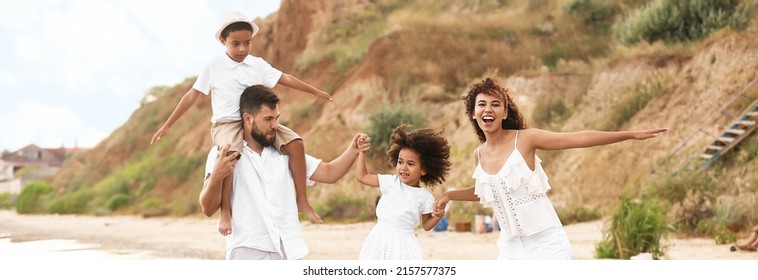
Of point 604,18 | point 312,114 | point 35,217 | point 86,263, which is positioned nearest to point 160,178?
point 35,217

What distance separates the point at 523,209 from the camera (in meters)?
4.76

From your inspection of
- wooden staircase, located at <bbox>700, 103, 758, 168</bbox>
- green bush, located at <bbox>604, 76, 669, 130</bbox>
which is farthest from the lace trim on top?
green bush, located at <bbox>604, 76, 669, 130</bbox>

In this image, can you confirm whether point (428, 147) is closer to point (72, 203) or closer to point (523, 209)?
point (523, 209)

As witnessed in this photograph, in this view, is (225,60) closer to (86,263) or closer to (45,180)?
(86,263)

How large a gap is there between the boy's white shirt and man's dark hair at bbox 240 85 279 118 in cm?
12

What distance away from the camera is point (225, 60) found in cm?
477

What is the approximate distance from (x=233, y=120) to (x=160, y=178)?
25682 mm

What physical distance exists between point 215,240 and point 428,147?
1196cm

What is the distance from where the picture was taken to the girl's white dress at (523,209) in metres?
4.73

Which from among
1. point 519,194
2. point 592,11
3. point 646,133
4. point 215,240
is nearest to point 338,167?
point 519,194

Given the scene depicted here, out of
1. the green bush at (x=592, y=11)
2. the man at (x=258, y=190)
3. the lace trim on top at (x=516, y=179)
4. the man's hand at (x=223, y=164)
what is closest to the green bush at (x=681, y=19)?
the green bush at (x=592, y=11)

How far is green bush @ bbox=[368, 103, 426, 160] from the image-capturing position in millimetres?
21797

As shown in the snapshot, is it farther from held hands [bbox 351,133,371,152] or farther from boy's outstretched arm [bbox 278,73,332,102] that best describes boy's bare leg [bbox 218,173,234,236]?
boy's outstretched arm [bbox 278,73,332,102]

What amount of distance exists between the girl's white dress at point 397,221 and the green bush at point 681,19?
1775 centimetres
